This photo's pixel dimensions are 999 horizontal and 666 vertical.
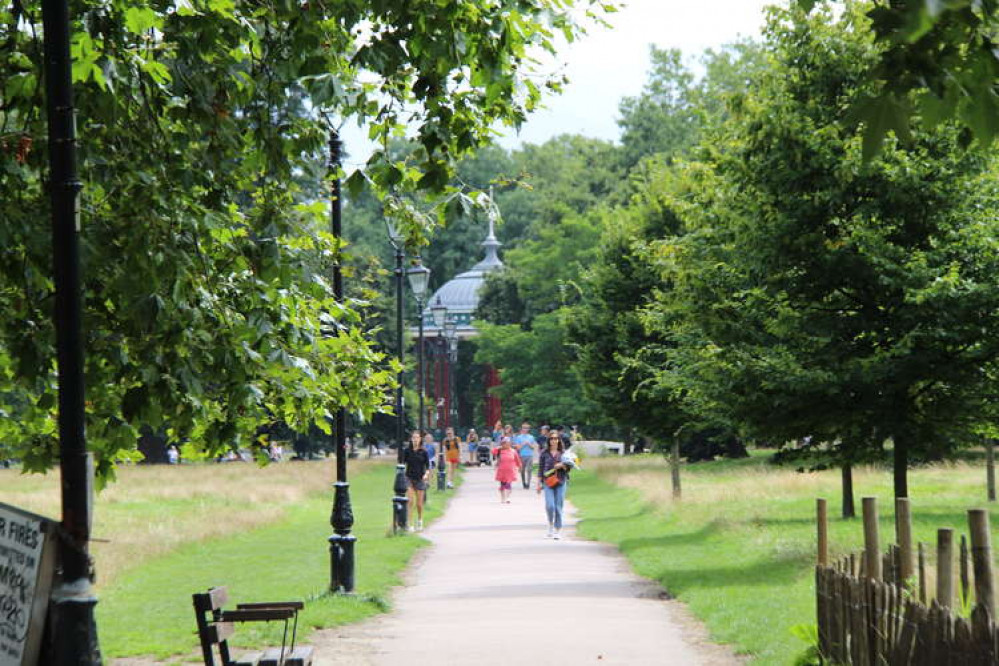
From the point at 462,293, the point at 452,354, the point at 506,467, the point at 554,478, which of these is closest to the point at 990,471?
the point at 554,478

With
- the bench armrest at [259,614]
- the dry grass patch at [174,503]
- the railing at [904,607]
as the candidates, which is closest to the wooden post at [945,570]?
the railing at [904,607]

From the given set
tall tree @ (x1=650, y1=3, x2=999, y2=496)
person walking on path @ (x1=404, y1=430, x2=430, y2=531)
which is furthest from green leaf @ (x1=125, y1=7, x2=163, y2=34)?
person walking on path @ (x1=404, y1=430, x2=430, y2=531)

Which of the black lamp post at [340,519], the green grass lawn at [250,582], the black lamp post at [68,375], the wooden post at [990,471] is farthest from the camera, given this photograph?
the wooden post at [990,471]

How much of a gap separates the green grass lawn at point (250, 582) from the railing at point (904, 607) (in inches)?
202

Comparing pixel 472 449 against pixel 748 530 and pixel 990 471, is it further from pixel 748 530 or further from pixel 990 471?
pixel 748 530

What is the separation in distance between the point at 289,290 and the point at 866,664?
4808mm

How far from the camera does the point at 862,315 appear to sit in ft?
61.1

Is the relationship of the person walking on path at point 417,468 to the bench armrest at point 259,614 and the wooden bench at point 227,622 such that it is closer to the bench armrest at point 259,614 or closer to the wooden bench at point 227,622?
the wooden bench at point 227,622

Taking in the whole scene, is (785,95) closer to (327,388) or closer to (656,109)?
(327,388)

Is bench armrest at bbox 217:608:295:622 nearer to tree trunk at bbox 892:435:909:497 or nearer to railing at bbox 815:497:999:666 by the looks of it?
railing at bbox 815:497:999:666

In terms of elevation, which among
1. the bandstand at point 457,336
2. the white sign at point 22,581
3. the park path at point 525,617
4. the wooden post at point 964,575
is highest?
the bandstand at point 457,336

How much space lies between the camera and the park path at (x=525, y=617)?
1265cm

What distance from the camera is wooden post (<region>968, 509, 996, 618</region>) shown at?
764cm

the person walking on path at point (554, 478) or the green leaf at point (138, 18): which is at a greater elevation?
the green leaf at point (138, 18)
